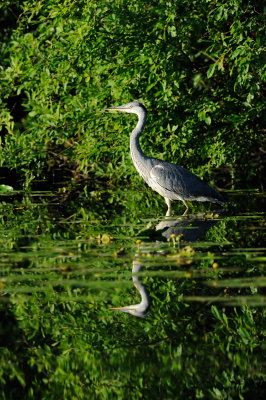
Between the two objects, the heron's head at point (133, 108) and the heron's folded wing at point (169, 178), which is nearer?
the heron's folded wing at point (169, 178)

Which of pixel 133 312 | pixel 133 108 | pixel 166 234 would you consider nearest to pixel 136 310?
pixel 133 312

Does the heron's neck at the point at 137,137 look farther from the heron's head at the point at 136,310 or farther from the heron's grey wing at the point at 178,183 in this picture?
the heron's head at the point at 136,310

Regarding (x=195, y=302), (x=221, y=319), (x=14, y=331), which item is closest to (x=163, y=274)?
(x=195, y=302)

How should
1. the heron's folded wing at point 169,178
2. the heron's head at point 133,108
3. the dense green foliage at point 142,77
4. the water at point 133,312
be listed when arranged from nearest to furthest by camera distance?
1. the water at point 133,312
2. the heron's folded wing at point 169,178
3. the dense green foliage at point 142,77
4. the heron's head at point 133,108

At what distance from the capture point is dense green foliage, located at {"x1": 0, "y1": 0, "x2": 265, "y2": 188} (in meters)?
9.92

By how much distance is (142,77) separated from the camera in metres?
10.6

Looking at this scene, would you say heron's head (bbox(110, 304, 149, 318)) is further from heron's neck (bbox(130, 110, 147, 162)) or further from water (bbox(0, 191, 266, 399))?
heron's neck (bbox(130, 110, 147, 162))

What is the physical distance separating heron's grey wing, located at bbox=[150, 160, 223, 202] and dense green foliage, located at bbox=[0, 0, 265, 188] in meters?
1.05

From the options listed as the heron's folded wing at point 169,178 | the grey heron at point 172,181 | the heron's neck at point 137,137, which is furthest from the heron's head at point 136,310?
the heron's neck at point 137,137

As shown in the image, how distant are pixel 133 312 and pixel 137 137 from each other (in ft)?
18.3

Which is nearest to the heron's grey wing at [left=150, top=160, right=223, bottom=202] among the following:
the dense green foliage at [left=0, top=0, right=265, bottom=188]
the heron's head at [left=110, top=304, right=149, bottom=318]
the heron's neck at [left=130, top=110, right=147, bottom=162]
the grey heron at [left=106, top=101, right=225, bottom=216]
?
the grey heron at [left=106, top=101, right=225, bottom=216]

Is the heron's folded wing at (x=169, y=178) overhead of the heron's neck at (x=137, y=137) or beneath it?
beneath

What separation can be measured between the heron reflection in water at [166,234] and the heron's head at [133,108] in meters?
2.15

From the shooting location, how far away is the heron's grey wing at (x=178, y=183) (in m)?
9.50
